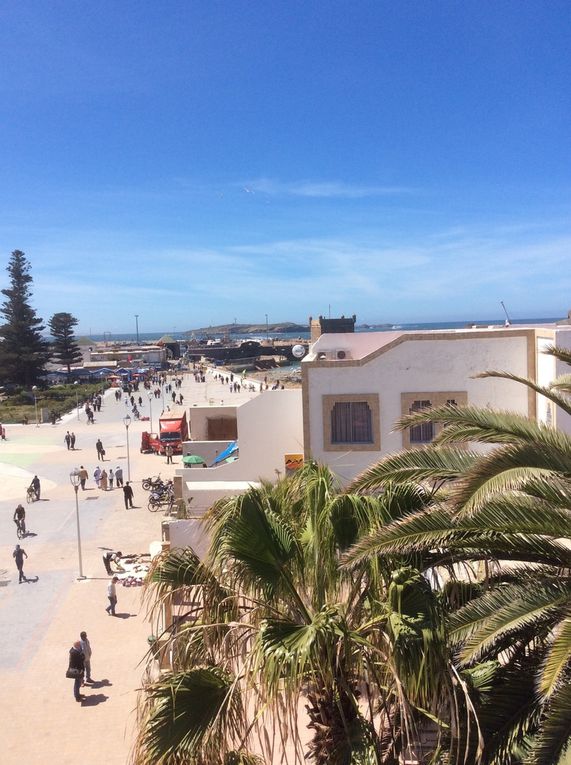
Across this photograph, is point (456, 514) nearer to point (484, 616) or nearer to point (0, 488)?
point (484, 616)

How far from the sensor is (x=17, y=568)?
45.6 ft

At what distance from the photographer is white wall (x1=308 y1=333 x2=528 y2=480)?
13148 mm

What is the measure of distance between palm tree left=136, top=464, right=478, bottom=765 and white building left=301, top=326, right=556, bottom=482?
345 inches

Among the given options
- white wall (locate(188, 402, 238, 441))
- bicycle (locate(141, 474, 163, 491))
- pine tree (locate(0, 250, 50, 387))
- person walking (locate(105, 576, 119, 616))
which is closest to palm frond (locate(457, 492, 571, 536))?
person walking (locate(105, 576, 119, 616))

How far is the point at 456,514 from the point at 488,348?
9.83 metres

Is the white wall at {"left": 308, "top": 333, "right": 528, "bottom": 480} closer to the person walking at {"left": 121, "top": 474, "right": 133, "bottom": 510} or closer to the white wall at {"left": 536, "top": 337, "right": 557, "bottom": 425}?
the white wall at {"left": 536, "top": 337, "right": 557, "bottom": 425}

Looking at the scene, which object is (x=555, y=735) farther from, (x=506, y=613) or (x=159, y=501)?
(x=159, y=501)

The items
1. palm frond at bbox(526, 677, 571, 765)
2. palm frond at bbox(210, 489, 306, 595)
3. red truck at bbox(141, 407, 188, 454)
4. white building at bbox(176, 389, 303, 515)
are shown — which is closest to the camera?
palm frond at bbox(526, 677, 571, 765)

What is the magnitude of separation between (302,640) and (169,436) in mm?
22470

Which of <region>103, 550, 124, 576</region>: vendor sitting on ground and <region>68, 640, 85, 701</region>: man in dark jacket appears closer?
<region>68, 640, 85, 701</region>: man in dark jacket

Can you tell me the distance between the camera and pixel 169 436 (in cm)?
2550

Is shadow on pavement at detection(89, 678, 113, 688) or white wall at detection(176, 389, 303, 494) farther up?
white wall at detection(176, 389, 303, 494)

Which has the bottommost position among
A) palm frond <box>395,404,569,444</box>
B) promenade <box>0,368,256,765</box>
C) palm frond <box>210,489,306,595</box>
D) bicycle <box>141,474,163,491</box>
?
promenade <box>0,368,256,765</box>

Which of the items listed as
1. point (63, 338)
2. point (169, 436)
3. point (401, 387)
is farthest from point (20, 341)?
point (401, 387)
